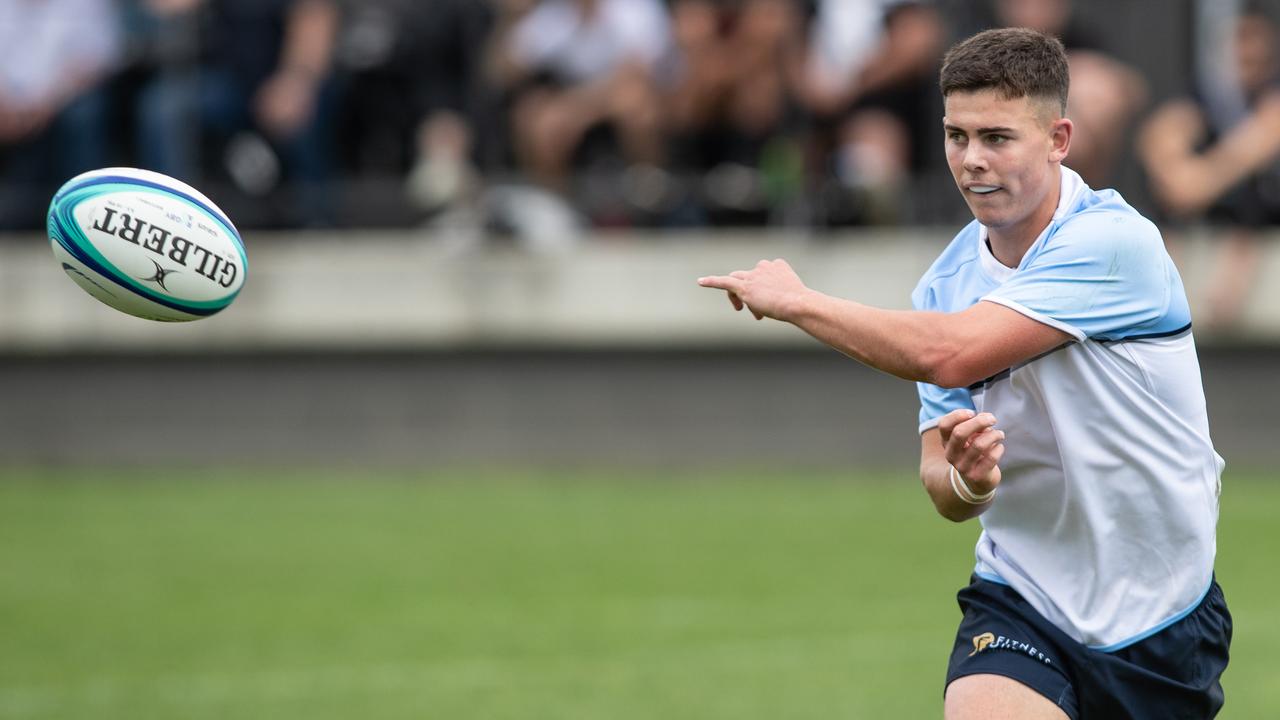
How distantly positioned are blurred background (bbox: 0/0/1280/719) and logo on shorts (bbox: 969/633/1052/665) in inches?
325

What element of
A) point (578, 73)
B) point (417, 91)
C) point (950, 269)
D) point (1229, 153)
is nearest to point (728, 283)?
point (950, 269)

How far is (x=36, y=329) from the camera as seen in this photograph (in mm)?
14703

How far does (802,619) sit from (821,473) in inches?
200

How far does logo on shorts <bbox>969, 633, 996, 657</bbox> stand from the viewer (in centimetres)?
455

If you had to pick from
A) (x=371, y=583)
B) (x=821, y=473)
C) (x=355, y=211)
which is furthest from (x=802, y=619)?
(x=355, y=211)

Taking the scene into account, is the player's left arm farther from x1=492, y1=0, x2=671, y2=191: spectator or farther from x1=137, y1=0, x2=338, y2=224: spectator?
x1=137, y1=0, x2=338, y2=224: spectator

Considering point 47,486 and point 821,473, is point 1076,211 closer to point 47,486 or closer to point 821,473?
point 821,473

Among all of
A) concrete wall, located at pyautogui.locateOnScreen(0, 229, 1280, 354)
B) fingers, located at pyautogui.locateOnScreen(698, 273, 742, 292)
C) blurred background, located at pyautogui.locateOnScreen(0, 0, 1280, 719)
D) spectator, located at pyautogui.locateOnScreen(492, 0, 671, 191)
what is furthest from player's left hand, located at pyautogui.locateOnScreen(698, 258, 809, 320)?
concrete wall, located at pyautogui.locateOnScreen(0, 229, 1280, 354)

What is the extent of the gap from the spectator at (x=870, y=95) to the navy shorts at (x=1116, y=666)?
10.2m

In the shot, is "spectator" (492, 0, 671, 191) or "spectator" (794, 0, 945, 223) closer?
"spectator" (492, 0, 671, 191)

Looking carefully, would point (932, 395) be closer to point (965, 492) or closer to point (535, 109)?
point (965, 492)

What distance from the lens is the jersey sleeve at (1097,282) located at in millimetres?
4285

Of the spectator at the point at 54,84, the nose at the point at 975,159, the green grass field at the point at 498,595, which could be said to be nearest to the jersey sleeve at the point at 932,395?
the nose at the point at 975,159

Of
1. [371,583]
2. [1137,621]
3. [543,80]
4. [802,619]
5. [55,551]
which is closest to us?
[1137,621]
